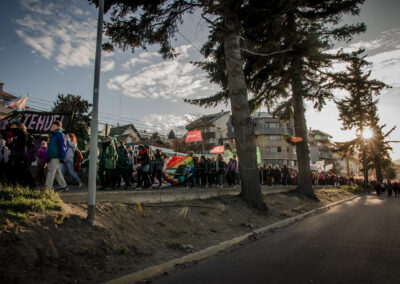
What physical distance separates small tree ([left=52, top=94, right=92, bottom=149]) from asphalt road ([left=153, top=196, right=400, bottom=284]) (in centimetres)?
2598

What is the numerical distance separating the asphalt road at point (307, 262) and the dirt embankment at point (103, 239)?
778 millimetres

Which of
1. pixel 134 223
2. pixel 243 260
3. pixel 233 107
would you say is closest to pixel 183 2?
pixel 233 107

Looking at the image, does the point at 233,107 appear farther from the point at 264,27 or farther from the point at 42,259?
the point at 42,259

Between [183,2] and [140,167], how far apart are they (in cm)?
679

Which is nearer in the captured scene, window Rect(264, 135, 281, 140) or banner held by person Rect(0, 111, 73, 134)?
banner held by person Rect(0, 111, 73, 134)

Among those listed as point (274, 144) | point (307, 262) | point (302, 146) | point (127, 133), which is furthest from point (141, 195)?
point (274, 144)

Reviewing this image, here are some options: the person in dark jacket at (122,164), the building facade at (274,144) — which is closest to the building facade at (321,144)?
the building facade at (274,144)

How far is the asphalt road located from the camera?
370cm

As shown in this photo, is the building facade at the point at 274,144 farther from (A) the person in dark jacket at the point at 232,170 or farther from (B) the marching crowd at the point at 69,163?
(B) the marching crowd at the point at 69,163

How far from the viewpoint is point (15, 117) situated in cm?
1109

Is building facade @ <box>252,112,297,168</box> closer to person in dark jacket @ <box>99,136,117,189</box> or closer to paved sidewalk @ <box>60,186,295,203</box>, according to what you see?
paved sidewalk @ <box>60,186,295,203</box>

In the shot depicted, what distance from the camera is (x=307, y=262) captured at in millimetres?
4414

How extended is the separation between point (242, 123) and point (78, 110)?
2571 cm

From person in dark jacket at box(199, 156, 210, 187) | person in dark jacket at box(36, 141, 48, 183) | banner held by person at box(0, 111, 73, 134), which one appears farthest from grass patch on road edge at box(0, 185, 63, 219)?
person in dark jacket at box(199, 156, 210, 187)
